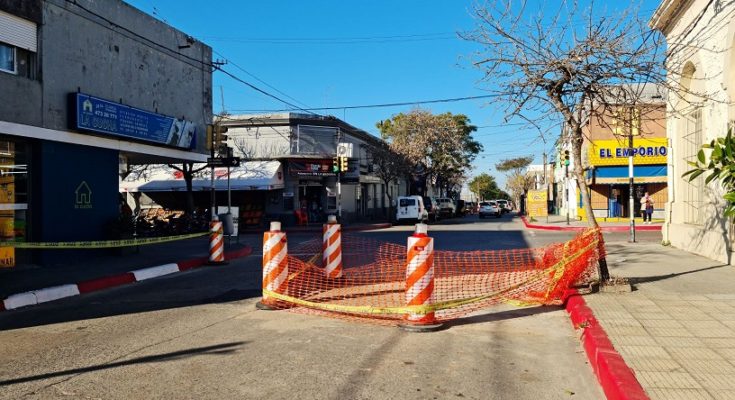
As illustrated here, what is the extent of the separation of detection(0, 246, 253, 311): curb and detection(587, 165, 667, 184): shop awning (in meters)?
26.0

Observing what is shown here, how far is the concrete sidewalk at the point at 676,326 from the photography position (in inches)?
174

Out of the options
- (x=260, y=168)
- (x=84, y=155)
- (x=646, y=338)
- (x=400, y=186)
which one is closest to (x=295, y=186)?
(x=260, y=168)

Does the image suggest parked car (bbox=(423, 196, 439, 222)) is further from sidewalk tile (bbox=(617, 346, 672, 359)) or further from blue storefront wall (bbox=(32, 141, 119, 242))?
sidewalk tile (bbox=(617, 346, 672, 359))

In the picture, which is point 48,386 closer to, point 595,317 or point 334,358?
point 334,358

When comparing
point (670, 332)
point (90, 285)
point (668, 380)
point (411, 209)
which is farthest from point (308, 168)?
point (668, 380)

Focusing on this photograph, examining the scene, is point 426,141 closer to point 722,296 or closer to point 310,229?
Result: point 310,229

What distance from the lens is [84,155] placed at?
14.1 meters

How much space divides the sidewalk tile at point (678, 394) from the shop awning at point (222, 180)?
28169mm

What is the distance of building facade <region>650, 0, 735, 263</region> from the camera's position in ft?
35.4

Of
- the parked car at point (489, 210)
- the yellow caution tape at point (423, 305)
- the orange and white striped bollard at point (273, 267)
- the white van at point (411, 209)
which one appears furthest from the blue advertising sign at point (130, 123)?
the parked car at point (489, 210)

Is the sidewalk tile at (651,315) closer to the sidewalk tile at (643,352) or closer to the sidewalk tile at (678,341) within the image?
the sidewalk tile at (678,341)

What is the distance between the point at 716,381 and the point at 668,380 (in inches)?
13.7

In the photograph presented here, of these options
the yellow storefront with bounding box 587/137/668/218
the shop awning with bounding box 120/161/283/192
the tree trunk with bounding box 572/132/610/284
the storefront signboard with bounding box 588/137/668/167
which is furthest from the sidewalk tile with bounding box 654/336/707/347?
the storefront signboard with bounding box 588/137/668/167

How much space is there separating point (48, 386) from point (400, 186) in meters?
53.6
